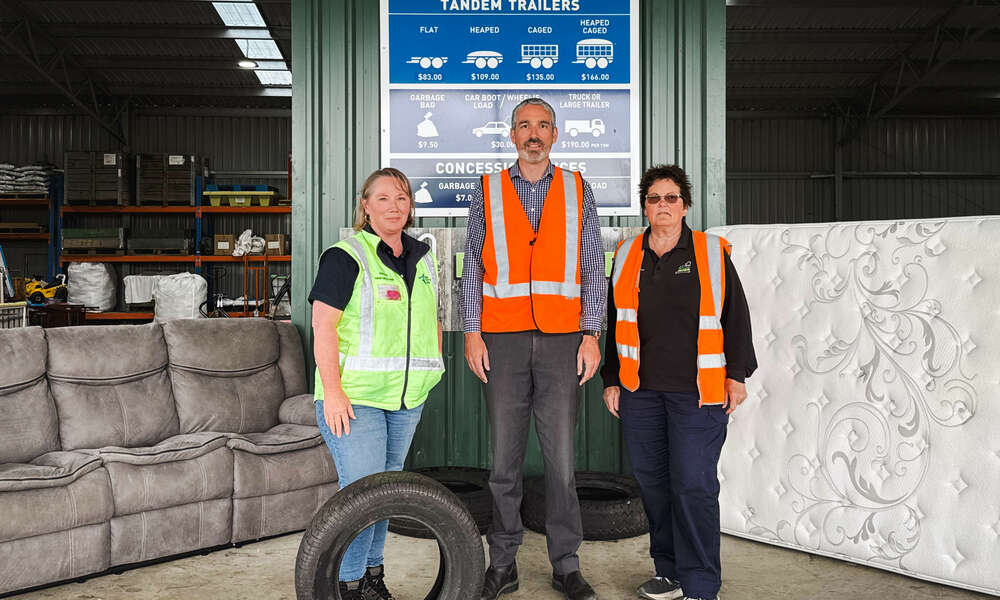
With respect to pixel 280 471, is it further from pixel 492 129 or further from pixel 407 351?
pixel 492 129

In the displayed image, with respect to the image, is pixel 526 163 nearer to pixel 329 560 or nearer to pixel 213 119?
pixel 329 560

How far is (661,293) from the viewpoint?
2.44 m

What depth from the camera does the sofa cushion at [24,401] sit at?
2.96 metres

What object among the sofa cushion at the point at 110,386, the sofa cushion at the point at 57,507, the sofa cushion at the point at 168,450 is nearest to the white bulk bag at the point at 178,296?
the sofa cushion at the point at 110,386

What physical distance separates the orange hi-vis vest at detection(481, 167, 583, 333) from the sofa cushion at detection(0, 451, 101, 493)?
1.76 m

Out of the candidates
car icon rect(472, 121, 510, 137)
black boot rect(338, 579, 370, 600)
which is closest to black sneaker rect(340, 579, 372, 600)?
black boot rect(338, 579, 370, 600)

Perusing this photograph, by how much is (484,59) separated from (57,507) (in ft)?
10.0

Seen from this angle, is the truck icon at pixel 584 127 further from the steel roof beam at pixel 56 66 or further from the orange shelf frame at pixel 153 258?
the steel roof beam at pixel 56 66

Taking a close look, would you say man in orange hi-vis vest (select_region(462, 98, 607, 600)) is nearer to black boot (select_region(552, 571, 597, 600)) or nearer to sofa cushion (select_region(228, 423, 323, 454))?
black boot (select_region(552, 571, 597, 600))

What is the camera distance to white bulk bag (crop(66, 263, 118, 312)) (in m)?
9.87

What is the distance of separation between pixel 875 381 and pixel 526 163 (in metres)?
1.80

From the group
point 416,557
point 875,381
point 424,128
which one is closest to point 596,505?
point 416,557

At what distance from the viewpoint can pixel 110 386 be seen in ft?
10.9

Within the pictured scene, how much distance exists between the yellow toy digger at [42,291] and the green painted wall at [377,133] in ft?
21.3
